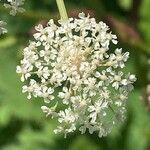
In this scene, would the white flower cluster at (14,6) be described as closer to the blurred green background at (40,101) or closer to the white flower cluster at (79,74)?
the white flower cluster at (79,74)

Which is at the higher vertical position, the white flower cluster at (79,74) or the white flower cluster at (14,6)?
the white flower cluster at (14,6)

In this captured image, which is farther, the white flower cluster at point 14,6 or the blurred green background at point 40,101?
the blurred green background at point 40,101

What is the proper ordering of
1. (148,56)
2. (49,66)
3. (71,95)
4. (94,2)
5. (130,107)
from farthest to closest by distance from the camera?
(130,107) → (94,2) → (148,56) → (49,66) → (71,95)

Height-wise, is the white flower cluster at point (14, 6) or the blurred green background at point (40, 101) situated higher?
the blurred green background at point (40, 101)

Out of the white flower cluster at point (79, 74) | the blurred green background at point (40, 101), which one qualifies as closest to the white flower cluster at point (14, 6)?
the white flower cluster at point (79, 74)

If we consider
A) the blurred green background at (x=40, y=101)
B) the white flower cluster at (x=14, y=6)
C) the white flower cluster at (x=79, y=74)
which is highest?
the blurred green background at (x=40, y=101)

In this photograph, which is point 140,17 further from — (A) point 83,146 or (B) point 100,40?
(B) point 100,40

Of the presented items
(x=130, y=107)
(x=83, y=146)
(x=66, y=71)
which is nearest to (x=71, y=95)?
(x=66, y=71)
